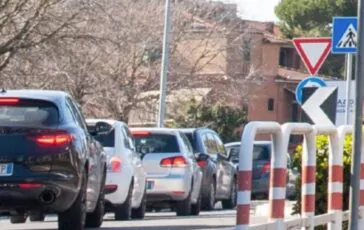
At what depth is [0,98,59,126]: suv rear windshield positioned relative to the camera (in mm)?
14375

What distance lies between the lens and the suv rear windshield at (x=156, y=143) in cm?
2219

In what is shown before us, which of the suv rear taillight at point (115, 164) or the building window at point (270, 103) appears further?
the building window at point (270, 103)

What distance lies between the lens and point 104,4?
31.0m

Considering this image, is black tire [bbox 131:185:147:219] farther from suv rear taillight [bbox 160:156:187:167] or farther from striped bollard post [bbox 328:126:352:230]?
striped bollard post [bbox 328:126:352:230]

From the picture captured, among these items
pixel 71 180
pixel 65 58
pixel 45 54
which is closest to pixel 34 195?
pixel 71 180

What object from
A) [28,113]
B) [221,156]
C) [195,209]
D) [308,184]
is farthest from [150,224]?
[221,156]

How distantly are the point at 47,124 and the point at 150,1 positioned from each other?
1461 inches

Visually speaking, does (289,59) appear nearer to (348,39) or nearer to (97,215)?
(348,39)

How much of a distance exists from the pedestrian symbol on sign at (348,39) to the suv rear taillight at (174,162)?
17.8 feet

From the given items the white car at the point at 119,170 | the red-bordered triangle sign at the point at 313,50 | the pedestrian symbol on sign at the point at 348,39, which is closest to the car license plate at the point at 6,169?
the white car at the point at 119,170

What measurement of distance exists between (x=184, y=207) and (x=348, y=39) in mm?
6377

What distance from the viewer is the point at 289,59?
71812 mm

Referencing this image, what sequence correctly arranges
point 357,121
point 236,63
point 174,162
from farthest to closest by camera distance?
point 236,63 → point 174,162 → point 357,121

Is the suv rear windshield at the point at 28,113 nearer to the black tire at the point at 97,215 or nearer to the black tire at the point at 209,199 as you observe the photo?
the black tire at the point at 97,215
